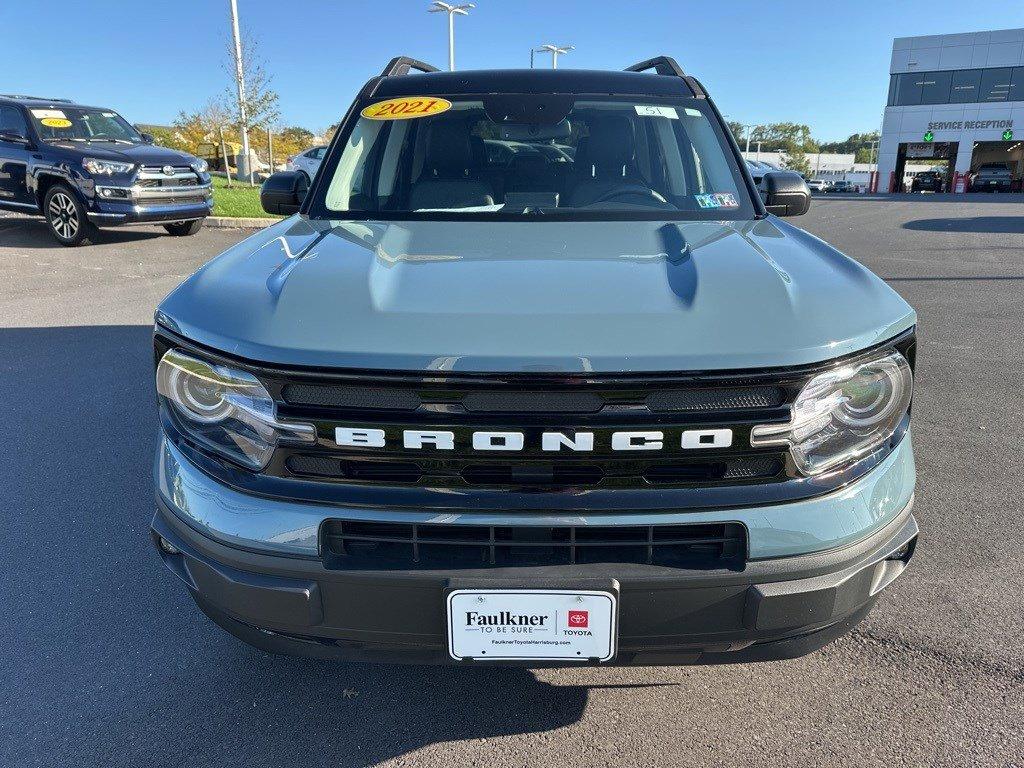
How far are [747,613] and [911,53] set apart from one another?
59.8 meters

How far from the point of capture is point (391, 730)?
6.93ft

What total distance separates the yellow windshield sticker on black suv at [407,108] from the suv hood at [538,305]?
110cm

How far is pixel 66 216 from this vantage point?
10508 mm

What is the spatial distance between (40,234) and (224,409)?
40.4 ft

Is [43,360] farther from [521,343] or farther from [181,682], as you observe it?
[521,343]

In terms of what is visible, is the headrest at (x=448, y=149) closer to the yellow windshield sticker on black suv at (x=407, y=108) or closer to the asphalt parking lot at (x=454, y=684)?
the yellow windshield sticker on black suv at (x=407, y=108)

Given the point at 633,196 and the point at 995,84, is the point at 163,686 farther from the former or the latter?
the point at 995,84

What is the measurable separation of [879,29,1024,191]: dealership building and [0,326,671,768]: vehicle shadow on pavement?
178 feet

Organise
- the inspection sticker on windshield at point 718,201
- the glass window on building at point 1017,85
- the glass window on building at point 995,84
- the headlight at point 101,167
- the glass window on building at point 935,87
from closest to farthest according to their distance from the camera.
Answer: the inspection sticker on windshield at point 718,201
the headlight at point 101,167
the glass window on building at point 1017,85
the glass window on building at point 995,84
the glass window on building at point 935,87

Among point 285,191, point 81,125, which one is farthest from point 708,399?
point 81,125

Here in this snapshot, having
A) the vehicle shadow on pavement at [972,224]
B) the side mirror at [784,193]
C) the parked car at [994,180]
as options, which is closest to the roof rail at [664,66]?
the side mirror at [784,193]

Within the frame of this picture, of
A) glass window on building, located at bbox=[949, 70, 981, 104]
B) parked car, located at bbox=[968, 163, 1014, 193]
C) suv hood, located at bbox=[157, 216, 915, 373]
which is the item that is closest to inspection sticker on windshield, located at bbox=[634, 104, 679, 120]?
suv hood, located at bbox=[157, 216, 915, 373]

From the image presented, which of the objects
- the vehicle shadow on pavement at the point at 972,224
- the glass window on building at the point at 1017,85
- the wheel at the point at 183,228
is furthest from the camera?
the glass window on building at the point at 1017,85

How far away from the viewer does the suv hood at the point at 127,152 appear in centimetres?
1035
